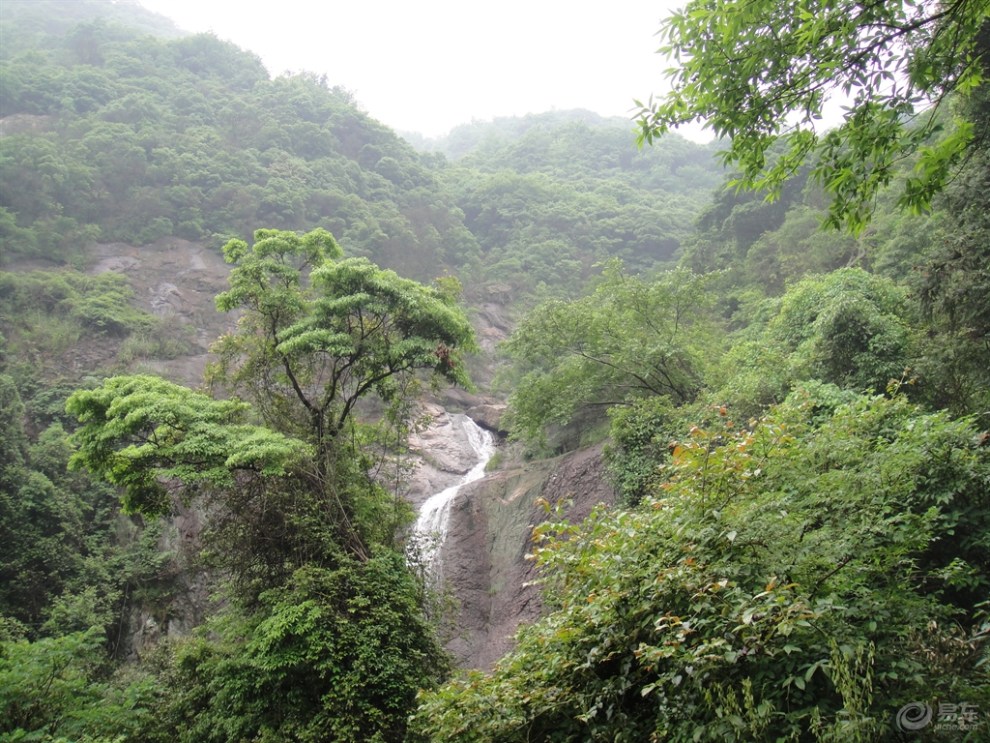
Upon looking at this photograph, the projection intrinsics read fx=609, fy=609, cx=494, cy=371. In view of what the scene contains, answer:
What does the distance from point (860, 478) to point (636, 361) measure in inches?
408

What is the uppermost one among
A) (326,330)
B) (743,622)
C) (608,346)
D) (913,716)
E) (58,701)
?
(326,330)

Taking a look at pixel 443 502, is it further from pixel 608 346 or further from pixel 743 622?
pixel 743 622

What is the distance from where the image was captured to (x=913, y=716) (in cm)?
300

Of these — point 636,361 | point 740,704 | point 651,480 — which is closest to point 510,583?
point 651,480

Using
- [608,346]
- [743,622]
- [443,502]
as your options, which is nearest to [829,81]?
[743,622]

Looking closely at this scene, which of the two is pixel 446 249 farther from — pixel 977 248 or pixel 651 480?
pixel 977 248

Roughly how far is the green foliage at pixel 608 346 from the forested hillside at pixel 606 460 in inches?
3.5

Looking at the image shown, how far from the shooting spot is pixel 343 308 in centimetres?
1027

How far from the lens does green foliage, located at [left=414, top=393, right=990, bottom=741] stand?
317 centimetres

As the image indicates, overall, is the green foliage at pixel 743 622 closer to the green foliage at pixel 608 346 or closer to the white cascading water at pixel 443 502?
the white cascading water at pixel 443 502

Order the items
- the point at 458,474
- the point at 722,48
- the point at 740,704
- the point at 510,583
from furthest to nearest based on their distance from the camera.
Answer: the point at 458,474, the point at 510,583, the point at 722,48, the point at 740,704

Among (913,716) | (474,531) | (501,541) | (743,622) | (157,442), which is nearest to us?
(913,716)

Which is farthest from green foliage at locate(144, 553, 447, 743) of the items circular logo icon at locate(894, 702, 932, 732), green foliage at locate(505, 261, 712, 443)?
green foliage at locate(505, 261, 712, 443)

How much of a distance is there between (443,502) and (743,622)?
16.1m
